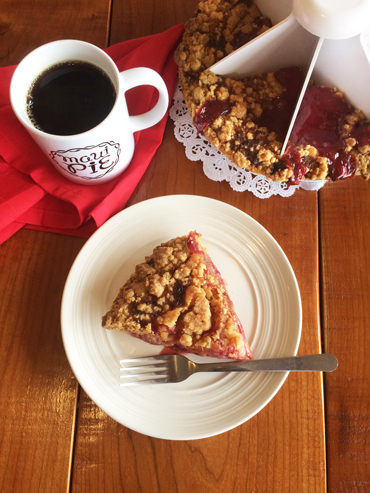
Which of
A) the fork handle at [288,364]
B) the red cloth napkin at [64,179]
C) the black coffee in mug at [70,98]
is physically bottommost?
the fork handle at [288,364]

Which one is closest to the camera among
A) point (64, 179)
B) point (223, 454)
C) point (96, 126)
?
point (96, 126)

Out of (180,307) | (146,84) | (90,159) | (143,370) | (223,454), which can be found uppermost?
(146,84)

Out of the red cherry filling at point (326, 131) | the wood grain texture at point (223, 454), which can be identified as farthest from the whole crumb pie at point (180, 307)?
the red cherry filling at point (326, 131)

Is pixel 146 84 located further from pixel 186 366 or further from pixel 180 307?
pixel 186 366

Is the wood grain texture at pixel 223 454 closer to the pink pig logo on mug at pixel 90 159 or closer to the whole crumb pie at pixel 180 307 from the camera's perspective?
the whole crumb pie at pixel 180 307

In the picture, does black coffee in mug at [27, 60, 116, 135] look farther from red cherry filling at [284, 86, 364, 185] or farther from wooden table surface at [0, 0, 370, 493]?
red cherry filling at [284, 86, 364, 185]

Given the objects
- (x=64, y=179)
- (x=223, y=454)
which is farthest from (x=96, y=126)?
(x=223, y=454)
